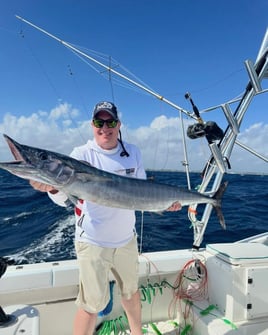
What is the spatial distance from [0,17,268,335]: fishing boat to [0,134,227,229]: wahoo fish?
0.86m

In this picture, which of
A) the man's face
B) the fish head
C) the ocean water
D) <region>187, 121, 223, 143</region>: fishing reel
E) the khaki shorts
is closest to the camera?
the fish head

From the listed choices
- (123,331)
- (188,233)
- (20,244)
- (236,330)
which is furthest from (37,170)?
(188,233)

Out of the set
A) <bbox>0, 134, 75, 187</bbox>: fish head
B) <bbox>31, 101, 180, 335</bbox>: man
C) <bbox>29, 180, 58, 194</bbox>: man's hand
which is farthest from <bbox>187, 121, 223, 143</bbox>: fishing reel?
<bbox>29, 180, 58, 194</bbox>: man's hand

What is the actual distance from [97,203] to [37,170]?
49 cm

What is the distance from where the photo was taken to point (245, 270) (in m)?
2.91

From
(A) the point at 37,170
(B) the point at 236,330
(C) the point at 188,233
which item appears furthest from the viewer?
(C) the point at 188,233

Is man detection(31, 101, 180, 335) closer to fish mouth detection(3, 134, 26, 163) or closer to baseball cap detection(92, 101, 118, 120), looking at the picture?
baseball cap detection(92, 101, 118, 120)

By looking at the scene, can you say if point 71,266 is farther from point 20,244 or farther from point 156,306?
point 20,244

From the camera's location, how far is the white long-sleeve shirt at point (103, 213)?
7.83 ft

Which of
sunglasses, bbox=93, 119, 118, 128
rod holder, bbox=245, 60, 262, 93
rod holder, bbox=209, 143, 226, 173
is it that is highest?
rod holder, bbox=245, 60, 262, 93

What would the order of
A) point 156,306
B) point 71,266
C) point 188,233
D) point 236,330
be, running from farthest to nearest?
point 188,233, point 156,306, point 71,266, point 236,330

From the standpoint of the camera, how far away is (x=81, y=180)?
88.0 inches

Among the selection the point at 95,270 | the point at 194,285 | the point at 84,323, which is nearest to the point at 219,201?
Answer: the point at 194,285

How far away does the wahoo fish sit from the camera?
2.11 metres
